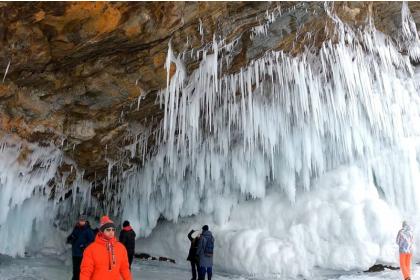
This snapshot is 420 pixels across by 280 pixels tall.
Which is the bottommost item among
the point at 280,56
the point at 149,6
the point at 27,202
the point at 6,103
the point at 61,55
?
the point at 27,202

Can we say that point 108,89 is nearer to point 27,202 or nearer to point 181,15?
point 181,15

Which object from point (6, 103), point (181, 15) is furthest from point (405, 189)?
point (6, 103)

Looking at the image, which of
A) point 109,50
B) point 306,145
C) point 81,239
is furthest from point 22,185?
point 306,145

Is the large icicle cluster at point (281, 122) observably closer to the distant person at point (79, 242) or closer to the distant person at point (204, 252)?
the distant person at point (204, 252)

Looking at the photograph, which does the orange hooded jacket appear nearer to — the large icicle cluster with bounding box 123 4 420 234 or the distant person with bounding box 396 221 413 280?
the large icicle cluster with bounding box 123 4 420 234

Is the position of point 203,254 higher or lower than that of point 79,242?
lower

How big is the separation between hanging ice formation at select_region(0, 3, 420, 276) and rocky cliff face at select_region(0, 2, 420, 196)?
0.40 m

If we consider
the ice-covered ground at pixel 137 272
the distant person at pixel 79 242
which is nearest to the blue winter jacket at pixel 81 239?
the distant person at pixel 79 242

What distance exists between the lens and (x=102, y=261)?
3.91m

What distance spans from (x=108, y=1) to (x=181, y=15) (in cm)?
114

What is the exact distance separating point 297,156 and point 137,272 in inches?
169

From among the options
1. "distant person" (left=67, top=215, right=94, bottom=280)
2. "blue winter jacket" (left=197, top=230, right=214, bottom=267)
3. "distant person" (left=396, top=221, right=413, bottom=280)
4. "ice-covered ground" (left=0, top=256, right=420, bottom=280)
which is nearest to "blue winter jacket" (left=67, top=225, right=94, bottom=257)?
"distant person" (left=67, top=215, right=94, bottom=280)

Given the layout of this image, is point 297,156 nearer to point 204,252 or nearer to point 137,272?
point 204,252

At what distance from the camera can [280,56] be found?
7.93 metres
